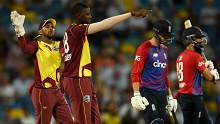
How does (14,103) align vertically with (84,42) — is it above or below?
below

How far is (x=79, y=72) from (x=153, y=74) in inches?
55.0

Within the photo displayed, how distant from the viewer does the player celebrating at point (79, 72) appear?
6066mm

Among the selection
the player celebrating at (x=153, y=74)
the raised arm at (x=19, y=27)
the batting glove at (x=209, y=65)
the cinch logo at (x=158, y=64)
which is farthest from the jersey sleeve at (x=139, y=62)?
the raised arm at (x=19, y=27)

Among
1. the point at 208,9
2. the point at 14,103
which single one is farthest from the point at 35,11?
the point at 208,9

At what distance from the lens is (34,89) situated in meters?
6.86

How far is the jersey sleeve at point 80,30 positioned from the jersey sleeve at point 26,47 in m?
0.94

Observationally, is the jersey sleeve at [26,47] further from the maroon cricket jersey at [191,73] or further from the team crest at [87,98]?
the maroon cricket jersey at [191,73]

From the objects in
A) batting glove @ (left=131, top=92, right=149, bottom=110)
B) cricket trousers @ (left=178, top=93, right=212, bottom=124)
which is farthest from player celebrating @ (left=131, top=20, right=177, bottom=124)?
cricket trousers @ (left=178, top=93, right=212, bottom=124)

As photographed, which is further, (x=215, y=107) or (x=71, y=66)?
(x=215, y=107)

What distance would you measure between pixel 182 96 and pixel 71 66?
2469 millimetres

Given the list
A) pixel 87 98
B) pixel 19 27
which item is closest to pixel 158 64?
pixel 87 98

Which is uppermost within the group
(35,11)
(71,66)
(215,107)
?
(35,11)

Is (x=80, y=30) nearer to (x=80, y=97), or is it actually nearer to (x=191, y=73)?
(x=80, y=97)

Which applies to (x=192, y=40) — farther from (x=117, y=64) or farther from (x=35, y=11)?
(x=35, y=11)
